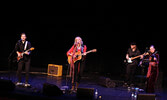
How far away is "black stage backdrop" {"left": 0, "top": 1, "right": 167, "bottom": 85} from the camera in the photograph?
37.8ft

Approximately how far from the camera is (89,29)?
12773 millimetres

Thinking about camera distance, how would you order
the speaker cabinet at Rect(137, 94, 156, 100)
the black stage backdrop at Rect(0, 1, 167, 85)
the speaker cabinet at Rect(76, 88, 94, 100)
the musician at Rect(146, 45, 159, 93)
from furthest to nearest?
the black stage backdrop at Rect(0, 1, 167, 85) < the musician at Rect(146, 45, 159, 93) < the speaker cabinet at Rect(76, 88, 94, 100) < the speaker cabinet at Rect(137, 94, 156, 100)

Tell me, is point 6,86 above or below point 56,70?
below

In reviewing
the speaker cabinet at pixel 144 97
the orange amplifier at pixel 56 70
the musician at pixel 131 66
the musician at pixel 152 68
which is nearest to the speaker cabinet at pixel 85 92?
the speaker cabinet at pixel 144 97

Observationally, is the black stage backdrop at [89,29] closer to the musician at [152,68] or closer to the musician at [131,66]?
the musician at [131,66]

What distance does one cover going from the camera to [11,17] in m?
13.7

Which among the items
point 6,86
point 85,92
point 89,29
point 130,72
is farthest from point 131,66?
point 6,86

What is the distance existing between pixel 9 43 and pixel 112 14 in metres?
6.90

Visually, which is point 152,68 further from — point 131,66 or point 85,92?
point 85,92

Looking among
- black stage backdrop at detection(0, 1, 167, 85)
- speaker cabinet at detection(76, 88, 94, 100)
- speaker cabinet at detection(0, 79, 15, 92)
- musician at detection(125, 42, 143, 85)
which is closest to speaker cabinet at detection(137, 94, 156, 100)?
speaker cabinet at detection(76, 88, 94, 100)

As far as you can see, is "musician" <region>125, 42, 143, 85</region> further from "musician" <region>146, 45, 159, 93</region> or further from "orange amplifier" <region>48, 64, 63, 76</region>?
"orange amplifier" <region>48, 64, 63, 76</region>

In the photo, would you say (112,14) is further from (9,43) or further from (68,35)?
(9,43)

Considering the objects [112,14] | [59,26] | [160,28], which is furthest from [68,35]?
[160,28]

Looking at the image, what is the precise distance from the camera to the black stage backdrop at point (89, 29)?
37.8ft
